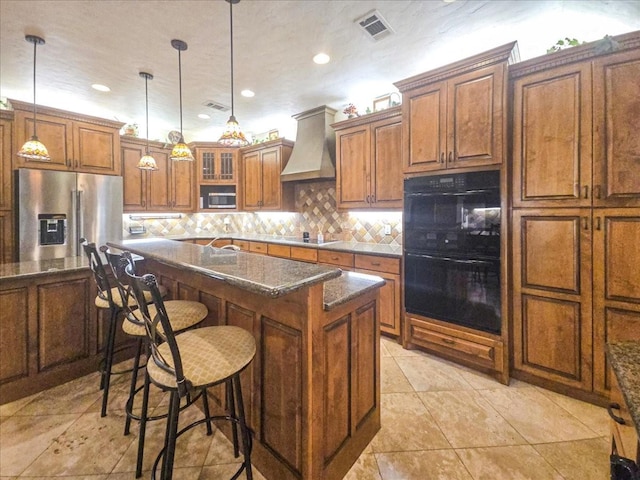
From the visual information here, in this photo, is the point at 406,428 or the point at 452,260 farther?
the point at 452,260

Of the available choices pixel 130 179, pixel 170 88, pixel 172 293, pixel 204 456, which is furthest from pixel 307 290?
pixel 130 179

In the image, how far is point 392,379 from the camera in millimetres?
2463

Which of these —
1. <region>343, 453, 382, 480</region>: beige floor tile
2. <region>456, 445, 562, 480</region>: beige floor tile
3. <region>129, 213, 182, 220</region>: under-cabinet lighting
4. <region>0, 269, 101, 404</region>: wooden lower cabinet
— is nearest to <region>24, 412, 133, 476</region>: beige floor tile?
<region>0, 269, 101, 404</region>: wooden lower cabinet

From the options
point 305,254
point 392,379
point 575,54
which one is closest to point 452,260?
point 392,379

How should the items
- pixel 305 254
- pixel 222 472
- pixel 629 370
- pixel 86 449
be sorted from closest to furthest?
pixel 629 370, pixel 222 472, pixel 86 449, pixel 305 254

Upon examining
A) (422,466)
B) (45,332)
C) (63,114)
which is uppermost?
(63,114)

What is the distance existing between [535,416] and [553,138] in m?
1.99

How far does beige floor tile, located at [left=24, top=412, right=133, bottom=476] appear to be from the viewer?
1.57 metres

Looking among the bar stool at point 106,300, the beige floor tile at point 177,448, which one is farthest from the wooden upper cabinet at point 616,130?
the bar stool at point 106,300

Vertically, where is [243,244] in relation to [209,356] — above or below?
above

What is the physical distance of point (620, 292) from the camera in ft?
6.49

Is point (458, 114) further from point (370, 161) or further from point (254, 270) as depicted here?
point (254, 270)

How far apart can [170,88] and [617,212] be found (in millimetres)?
4688

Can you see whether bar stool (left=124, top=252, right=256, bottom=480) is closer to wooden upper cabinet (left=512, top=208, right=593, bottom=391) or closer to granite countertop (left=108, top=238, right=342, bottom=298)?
granite countertop (left=108, top=238, right=342, bottom=298)
